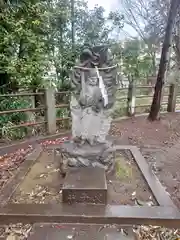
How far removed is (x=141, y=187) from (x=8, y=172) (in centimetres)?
193

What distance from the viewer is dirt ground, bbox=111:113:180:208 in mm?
3383

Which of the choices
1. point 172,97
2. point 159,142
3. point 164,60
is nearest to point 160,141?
point 159,142

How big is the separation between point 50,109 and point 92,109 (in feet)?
7.51

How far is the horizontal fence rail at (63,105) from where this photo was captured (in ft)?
16.0

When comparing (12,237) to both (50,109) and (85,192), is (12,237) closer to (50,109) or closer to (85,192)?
(85,192)

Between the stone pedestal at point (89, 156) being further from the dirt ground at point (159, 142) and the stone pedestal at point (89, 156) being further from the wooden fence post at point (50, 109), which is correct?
the wooden fence post at point (50, 109)

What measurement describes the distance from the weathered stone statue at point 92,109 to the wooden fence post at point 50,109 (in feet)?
6.75

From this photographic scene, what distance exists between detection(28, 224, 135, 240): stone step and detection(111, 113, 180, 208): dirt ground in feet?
3.07

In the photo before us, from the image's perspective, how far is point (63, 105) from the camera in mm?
5336

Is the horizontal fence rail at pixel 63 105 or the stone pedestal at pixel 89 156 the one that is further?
the horizontal fence rail at pixel 63 105

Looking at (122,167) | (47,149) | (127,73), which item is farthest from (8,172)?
(127,73)

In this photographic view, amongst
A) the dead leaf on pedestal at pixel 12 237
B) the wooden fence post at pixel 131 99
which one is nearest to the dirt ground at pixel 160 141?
the wooden fence post at pixel 131 99

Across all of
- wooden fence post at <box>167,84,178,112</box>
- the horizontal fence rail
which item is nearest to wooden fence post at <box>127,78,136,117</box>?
the horizontal fence rail

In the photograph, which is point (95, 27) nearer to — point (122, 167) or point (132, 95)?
point (132, 95)
